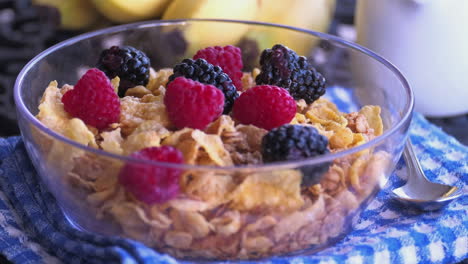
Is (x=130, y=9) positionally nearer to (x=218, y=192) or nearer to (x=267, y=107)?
(x=267, y=107)

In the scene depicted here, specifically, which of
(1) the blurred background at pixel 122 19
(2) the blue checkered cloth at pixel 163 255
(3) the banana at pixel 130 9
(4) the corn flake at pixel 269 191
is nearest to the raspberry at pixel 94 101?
(2) the blue checkered cloth at pixel 163 255

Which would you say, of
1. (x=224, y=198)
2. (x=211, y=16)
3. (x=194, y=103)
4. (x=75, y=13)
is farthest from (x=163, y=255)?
(x=75, y=13)

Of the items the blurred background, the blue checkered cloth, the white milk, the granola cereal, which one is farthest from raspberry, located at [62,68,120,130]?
the white milk

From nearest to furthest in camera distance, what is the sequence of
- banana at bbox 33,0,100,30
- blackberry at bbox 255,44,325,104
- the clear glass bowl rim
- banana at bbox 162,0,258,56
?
the clear glass bowl rim
blackberry at bbox 255,44,325,104
banana at bbox 162,0,258,56
banana at bbox 33,0,100,30

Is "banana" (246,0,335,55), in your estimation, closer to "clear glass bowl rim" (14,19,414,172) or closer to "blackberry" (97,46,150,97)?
"clear glass bowl rim" (14,19,414,172)

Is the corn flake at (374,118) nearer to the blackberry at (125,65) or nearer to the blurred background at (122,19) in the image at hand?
the blurred background at (122,19)

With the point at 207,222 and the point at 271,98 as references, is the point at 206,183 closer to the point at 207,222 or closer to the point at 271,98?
the point at 207,222
